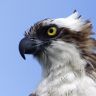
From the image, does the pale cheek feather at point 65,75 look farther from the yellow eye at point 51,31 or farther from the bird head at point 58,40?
the yellow eye at point 51,31

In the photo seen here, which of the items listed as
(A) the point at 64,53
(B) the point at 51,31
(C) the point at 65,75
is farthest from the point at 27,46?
(C) the point at 65,75

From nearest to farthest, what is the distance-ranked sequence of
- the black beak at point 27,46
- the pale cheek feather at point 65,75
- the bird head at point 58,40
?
the pale cheek feather at point 65,75 → the bird head at point 58,40 → the black beak at point 27,46

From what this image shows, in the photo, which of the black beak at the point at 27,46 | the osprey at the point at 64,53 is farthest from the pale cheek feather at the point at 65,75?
the black beak at the point at 27,46

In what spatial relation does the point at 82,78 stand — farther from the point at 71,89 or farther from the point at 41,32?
the point at 41,32

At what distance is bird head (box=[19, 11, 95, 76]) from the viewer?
1485cm

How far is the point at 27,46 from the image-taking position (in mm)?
15078

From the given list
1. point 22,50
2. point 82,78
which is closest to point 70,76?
point 82,78

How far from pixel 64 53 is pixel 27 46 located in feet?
2.55

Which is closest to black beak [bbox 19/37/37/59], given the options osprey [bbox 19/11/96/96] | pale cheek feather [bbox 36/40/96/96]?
osprey [bbox 19/11/96/96]

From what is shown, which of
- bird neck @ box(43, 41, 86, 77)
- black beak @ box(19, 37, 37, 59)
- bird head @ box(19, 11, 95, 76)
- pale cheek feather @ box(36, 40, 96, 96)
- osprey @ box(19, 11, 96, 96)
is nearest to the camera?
pale cheek feather @ box(36, 40, 96, 96)

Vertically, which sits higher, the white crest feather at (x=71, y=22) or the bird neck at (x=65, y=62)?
the white crest feather at (x=71, y=22)

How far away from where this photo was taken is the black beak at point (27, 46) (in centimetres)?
1502

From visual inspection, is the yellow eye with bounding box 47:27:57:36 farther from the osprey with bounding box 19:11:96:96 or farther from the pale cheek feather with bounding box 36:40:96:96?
the pale cheek feather with bounding box 36:40:96:96

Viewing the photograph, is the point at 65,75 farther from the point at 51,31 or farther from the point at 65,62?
the point at 51,31
